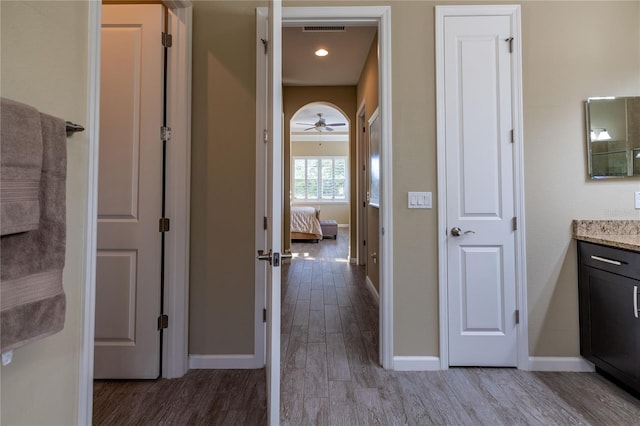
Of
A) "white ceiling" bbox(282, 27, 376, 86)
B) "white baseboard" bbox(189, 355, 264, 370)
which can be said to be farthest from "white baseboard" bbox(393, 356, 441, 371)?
"white ceiling" bbox(282, 27, 376, 86)

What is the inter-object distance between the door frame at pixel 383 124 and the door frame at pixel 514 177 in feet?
1.09

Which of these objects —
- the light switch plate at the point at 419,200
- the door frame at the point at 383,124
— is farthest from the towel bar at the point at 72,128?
the light switch plate at the point at 419,200

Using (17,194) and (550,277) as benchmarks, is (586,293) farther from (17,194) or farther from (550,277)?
(17,194)

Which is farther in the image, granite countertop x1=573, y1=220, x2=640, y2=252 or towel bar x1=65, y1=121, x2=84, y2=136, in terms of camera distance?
granite countertop x1=573, y1=220, x2=640, y2=252

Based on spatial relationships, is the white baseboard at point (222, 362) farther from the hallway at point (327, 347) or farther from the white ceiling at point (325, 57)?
the white ceiling at point (325, 57)

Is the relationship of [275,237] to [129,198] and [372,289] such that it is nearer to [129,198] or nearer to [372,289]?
[129,198]

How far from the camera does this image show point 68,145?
44.4 inches

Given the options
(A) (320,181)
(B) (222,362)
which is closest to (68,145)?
(B) (222,362)

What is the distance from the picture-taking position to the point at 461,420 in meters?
1.56

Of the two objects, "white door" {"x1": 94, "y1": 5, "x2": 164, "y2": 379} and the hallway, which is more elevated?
"white door" {"x1": 94, "y1": 5, "x2": 164, "y2": 379}

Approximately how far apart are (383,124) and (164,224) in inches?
63.0

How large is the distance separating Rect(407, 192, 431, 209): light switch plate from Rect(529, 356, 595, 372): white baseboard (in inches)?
49.1

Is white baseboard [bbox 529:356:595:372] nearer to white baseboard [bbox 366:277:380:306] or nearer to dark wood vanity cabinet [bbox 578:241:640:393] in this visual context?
dark wood vanity cabinet [bbox 578:241:640:393]

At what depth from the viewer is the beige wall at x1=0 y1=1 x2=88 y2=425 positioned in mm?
926
